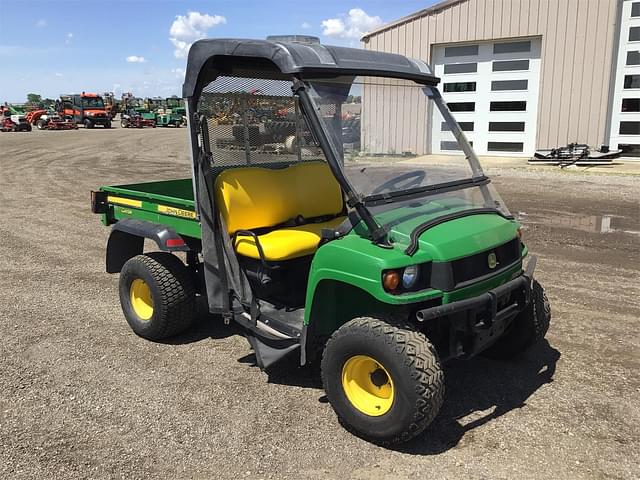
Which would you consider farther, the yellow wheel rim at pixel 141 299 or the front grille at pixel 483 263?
the yellow wheel rim at pixel 141 299

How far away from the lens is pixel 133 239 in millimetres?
4945

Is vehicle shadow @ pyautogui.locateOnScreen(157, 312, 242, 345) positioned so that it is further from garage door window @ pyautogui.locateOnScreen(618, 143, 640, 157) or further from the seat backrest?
garage door window @ pyautogui.locateOnScreen(618, 143, 640, 157)

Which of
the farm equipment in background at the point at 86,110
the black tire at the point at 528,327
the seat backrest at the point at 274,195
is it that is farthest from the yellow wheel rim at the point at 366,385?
the farm equipment in background at the point at 86,110

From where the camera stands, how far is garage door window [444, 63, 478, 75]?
14.7m

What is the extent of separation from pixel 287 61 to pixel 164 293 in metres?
1.94

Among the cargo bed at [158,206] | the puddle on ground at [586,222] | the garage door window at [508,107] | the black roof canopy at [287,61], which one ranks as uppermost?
the black roof canopy at [287,61]

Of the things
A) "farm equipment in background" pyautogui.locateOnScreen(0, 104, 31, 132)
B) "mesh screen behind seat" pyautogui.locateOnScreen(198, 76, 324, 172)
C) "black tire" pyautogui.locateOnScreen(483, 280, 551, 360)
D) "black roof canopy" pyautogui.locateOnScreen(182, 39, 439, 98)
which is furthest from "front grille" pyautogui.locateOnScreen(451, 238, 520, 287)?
"farm equipment in background" pyautogui.locateOnScreen(0, 104, 31, 132)

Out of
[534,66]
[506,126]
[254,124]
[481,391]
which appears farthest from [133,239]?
[534,66]

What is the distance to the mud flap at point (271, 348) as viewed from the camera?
346 centimetres

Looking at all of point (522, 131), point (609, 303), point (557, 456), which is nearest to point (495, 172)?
point (522, 131)

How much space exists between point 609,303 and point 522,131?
10359 mm

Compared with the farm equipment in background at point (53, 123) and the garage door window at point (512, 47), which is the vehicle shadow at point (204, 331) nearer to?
the garage door window at point (512, 47)

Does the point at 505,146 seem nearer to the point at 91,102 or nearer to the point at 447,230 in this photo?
the point at 447,230

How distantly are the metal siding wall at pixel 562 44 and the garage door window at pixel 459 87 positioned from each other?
3.44ft
